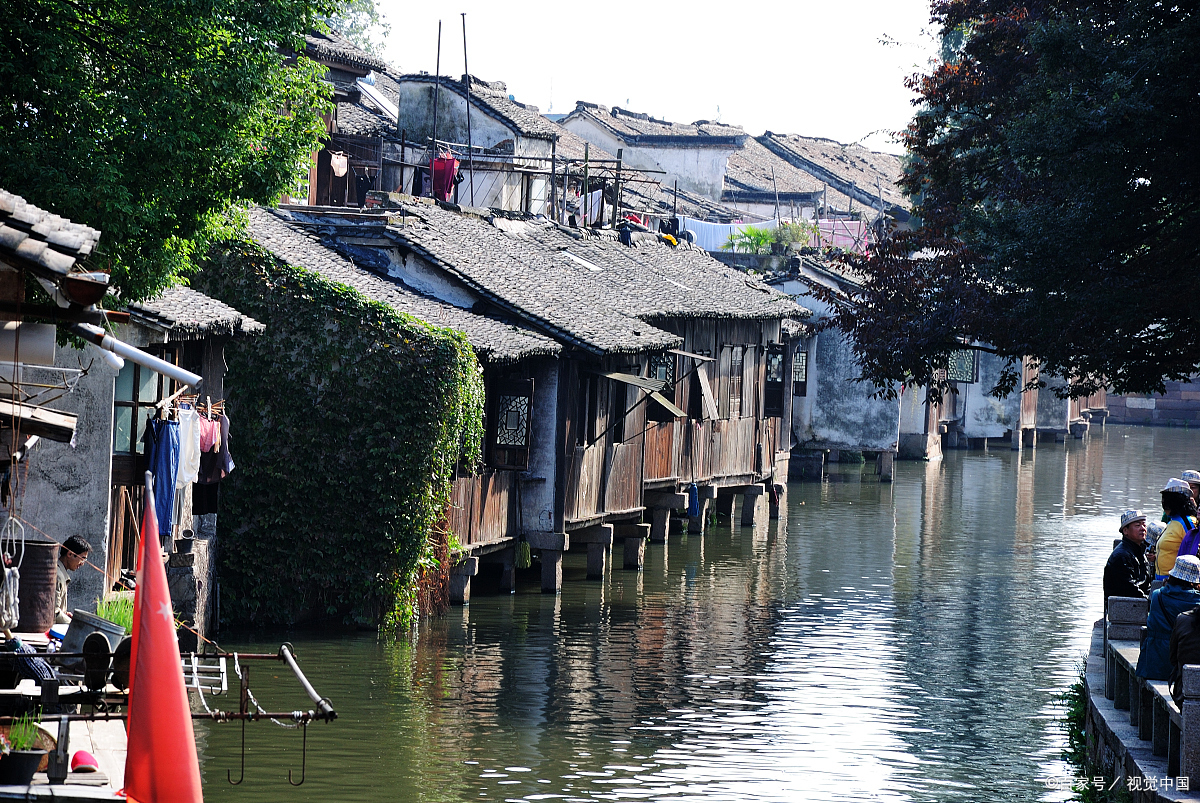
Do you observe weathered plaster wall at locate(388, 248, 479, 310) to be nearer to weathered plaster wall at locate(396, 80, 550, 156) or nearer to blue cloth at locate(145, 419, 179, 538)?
blue cloth at locate(145, 419, 179, 538)

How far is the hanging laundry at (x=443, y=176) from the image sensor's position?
1281 inches

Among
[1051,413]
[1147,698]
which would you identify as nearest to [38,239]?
[1147,698]

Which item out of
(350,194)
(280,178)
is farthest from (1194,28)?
(350,194)

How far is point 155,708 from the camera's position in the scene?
8.96m

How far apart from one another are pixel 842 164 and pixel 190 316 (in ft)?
187

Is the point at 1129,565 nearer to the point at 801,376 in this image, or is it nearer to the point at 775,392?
the point at 775,392

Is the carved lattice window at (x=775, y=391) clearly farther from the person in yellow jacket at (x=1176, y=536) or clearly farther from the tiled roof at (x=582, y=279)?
the person in yellow jacket at (x=1176, y=536)

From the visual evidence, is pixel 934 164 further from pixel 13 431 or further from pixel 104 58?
pixel 13 431

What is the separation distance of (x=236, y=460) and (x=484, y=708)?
16.7 feet

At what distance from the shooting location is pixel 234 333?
1766cm

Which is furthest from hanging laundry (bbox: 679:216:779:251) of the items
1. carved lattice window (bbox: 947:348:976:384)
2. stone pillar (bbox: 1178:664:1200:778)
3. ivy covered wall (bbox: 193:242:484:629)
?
stone pillar (bbox: 1178:664:1200:778)

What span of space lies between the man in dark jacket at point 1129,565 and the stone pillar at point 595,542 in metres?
11.8

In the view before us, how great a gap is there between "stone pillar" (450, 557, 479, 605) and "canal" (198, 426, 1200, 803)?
597 mm

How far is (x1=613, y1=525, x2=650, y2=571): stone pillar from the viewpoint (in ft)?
87.6
